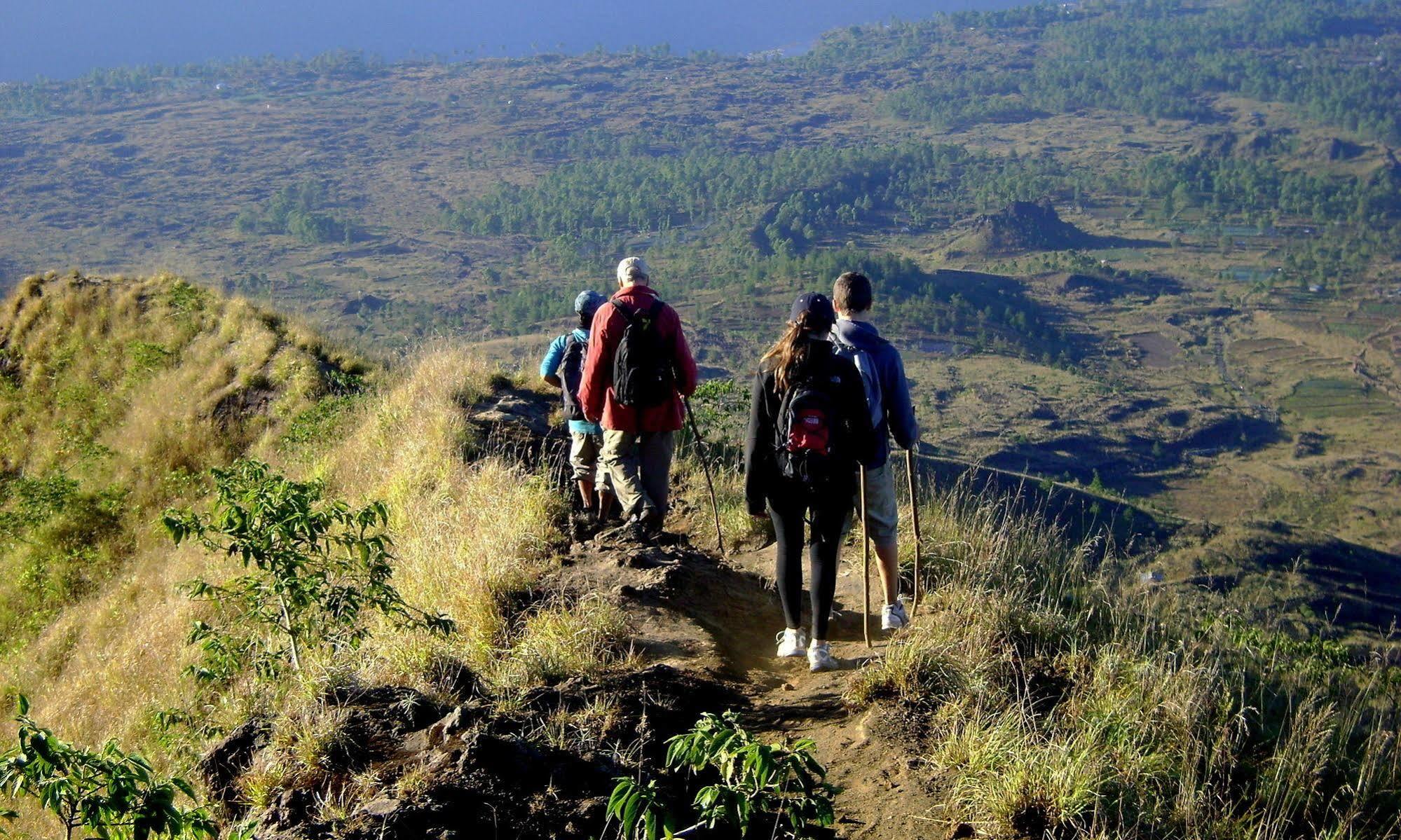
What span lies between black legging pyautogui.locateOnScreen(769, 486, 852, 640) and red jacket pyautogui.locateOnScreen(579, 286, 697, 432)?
4.73ft

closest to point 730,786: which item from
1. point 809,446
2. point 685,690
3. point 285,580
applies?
point 685,690

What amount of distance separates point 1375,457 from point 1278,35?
13904 cm

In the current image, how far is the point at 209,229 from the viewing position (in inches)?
3425

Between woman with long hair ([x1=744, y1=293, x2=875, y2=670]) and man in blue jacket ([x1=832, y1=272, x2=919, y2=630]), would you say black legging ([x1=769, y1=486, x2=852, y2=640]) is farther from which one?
man in blue jacket ([x1=832, y1=272, x2=919, y2=630])

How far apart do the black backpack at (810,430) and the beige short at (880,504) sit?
559mm

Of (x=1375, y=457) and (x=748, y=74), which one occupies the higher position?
(x=748, y=74)

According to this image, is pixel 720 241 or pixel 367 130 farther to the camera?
pixel 367 130

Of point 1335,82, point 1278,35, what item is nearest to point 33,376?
point 1335,82

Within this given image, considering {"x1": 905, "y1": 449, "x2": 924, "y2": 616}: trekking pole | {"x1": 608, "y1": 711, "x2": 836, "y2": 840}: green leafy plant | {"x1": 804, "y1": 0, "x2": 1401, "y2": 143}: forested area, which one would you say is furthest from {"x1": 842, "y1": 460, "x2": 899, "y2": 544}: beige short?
{"x1": 804, "y1": 0, "x2": 1401, "y2": 143}: forested area

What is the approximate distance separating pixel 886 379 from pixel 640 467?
2006mm

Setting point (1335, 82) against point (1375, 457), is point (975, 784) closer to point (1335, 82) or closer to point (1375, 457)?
point (1375, 457)

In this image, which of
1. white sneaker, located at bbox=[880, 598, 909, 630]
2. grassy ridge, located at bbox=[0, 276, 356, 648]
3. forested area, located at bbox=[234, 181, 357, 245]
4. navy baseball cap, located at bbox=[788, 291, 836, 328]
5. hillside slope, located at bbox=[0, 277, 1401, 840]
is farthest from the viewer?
forested area, located at bbox=[234, 181, 357, 245]

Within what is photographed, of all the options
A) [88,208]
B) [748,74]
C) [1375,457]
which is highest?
[748,74]

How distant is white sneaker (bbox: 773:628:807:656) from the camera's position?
4.72 metres
